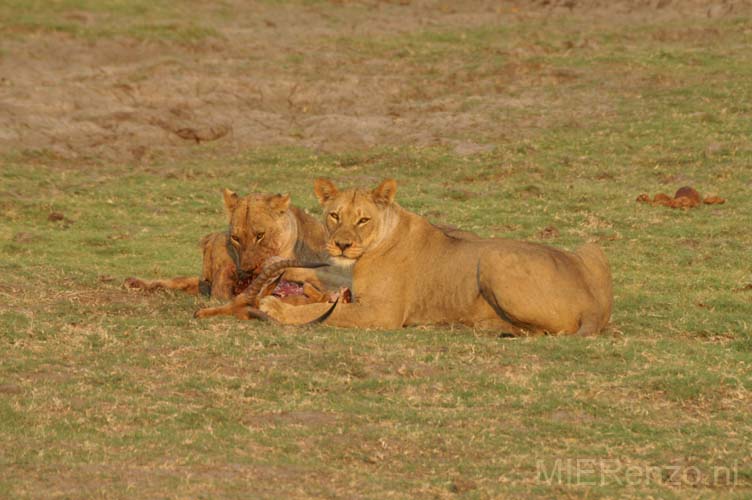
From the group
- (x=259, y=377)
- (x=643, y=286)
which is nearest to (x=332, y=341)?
(x=259, y=377)

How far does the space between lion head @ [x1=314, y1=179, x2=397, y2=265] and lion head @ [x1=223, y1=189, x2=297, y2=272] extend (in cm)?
67

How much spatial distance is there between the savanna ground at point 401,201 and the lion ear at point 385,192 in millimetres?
1129

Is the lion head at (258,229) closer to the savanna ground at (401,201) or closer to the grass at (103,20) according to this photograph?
the savanna ground at (401,201)

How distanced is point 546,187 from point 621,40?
9496mm

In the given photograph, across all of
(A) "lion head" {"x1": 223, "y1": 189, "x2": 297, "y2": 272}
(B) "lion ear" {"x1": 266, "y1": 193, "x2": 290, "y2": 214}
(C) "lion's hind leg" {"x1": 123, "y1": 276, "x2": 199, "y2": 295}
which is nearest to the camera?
(A) "lion head" {"x1": 223, "y1": 189, "x2": 297, "y2": 272}

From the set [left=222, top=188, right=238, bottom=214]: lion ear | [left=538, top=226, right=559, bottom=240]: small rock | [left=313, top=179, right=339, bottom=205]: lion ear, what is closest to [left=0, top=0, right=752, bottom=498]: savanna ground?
[left=538, top=226, right=559, bottom=240]: small rock

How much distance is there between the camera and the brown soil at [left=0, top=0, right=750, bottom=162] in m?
19.9

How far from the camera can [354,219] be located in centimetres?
905

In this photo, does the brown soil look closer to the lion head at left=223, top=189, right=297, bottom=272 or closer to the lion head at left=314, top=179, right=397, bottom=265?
the lion head at left=223, top=189, right=297, bottom=272

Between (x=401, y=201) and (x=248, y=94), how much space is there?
645cm

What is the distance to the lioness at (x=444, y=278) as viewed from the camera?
28.6ft

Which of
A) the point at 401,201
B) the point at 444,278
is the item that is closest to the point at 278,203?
the point at 444,278

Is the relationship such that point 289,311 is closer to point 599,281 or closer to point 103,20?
point 599,281

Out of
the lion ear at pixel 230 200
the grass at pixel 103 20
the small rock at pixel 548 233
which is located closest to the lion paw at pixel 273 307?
the lion ear at pixel 230 200
